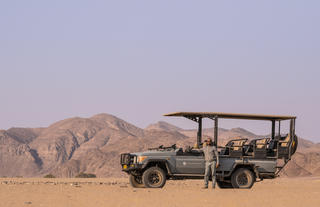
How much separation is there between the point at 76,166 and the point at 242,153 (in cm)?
6241

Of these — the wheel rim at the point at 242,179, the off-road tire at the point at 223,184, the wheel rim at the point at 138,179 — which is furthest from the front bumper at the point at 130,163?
the wheel rim at the point at 242,179

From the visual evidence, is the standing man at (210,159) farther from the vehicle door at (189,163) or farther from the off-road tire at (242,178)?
the off-road tire at (242,178)

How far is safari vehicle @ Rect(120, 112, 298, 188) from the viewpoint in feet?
62.5

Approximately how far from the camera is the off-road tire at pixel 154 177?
1894 cm

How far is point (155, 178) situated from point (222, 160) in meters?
2.34

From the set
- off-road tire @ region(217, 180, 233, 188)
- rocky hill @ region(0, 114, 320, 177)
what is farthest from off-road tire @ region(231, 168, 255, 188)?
rocky hill @ region(0, 114, 320, 177)

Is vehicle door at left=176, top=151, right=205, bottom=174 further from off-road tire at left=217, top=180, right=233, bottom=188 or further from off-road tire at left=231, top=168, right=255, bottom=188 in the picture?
off-road tire at left=217, top=180, right=233, bottom=188

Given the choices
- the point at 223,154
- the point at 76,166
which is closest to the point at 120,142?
the point at 76,166

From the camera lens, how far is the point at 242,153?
65.3 ft

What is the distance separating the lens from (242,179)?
19.9 m

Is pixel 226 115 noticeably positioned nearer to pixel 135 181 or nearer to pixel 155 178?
pixel 155 178

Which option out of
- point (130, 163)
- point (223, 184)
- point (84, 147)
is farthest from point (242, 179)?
point (84, 147)

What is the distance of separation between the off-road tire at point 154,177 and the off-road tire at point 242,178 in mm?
2452

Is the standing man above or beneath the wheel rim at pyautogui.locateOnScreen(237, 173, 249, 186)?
above
